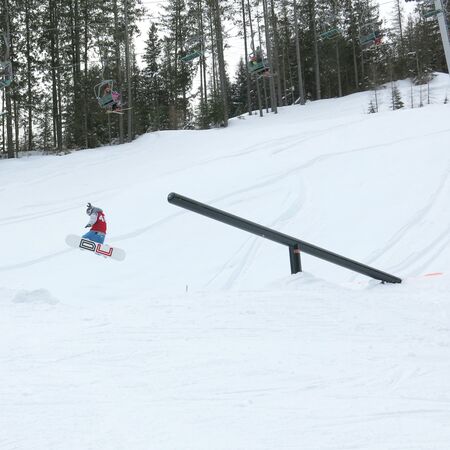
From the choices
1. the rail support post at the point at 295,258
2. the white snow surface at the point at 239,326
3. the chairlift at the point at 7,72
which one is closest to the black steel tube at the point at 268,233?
the rail support post at the point at 295,258

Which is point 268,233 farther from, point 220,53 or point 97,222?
point 220,53

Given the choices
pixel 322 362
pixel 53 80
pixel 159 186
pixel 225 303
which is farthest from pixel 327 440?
pixel 53 80

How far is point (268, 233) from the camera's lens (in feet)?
17.2

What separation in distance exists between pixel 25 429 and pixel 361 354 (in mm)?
2093

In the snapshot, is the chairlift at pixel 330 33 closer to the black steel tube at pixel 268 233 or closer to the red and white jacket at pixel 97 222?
the red and white jacket at pixel 97 222

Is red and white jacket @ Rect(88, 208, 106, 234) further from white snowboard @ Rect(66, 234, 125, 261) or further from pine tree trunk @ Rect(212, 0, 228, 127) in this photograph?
pine tree trunk @ Rect(212, 0, 228, 127)

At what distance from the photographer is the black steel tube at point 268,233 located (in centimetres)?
500

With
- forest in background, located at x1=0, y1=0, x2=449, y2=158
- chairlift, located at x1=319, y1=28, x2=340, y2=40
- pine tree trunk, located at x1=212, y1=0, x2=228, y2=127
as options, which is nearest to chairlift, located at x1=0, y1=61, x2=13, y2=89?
forest in background, located at x1=0, y1=0, x2=449, y2=158

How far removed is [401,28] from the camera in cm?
4691

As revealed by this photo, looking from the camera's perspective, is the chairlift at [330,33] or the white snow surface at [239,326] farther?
the chairlift at [330,33]

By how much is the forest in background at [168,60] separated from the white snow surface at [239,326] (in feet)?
36.0

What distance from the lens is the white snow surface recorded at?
7.13 ft

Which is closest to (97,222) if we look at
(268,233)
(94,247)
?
(94,247)

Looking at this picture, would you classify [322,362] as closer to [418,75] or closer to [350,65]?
[418,75]
